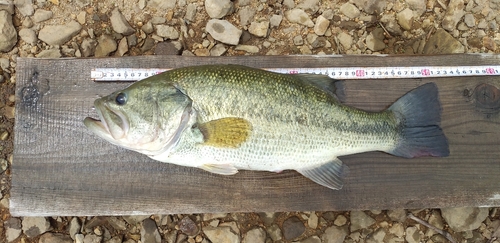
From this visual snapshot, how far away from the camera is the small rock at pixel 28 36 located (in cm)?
375

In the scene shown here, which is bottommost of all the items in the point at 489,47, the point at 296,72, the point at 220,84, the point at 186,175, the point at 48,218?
the point at 48,218

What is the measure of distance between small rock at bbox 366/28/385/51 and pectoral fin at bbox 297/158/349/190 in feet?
4.85

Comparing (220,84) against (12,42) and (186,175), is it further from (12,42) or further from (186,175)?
(12,42)

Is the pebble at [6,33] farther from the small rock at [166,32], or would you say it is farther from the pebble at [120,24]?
the small rock at [166,32]

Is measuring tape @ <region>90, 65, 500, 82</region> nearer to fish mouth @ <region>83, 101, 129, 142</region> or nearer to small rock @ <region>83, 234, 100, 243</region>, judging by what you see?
fish mouth @ <region>83, 101, 129, 142</region>

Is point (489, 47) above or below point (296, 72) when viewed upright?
above

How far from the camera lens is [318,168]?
9.84ft

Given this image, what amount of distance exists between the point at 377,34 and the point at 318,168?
172 cm

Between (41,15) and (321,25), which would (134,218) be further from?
(321,25)

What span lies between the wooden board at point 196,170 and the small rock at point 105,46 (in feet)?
1.63

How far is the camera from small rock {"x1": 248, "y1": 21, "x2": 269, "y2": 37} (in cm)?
385

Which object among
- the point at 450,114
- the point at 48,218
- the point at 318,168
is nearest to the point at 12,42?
the point at 48,218

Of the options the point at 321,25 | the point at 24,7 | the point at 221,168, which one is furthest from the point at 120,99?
the point at 321,25

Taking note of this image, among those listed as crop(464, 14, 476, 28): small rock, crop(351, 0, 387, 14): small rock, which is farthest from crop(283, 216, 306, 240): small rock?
crop(464, 14, 476, 28): small rock
